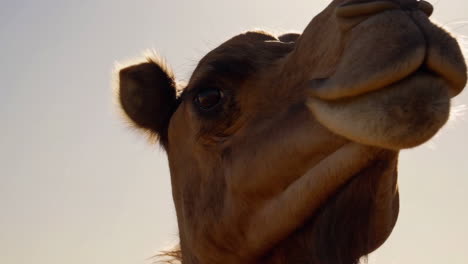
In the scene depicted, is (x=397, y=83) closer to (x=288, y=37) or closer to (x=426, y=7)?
(x=426, y=7)

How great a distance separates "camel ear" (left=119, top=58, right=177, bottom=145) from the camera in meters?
4.88

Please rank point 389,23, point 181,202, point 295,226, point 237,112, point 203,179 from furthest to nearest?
point 181,202 → point 203,179 → point 237,112 → point 295,226 → point 389,23

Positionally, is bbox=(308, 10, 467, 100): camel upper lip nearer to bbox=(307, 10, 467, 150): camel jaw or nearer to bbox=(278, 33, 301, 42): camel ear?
bbox=(307, 10, 467, 150): camel jaw

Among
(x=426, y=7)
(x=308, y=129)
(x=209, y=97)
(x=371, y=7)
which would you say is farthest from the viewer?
(x=209, y=97)

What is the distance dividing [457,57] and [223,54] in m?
1.65

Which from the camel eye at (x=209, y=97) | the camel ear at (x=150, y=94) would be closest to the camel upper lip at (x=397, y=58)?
the camel eye at (x=209, y=97)

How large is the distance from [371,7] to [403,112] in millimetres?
529

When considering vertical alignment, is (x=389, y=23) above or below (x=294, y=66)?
above

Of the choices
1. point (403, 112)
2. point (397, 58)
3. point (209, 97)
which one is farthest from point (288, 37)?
point (403, 112)

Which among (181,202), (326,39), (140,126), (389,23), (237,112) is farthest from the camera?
(140,126)

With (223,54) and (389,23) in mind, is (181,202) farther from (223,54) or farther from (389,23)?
(389,23)

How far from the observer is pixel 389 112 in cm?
241

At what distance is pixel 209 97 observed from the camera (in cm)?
389

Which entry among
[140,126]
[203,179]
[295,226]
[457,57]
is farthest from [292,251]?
[140,126]
